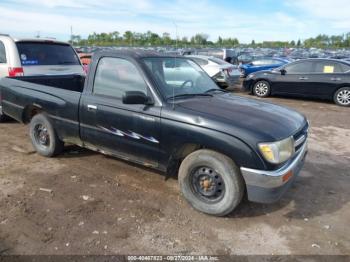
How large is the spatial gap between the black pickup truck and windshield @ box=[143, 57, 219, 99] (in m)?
0.02

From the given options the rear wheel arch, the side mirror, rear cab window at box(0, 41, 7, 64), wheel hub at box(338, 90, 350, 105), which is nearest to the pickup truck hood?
the side mirror

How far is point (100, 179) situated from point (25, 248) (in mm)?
1695

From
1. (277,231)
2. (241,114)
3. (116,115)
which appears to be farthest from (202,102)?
(277,231)

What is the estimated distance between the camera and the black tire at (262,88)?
42.5 feet

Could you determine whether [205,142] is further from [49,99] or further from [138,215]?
[49,99]

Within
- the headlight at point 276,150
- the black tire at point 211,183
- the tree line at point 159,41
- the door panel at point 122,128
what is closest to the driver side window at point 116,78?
the door panel at point 122,128

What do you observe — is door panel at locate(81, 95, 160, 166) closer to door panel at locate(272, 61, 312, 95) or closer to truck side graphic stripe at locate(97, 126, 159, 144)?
truck side graphic stripe at locate(97, 126, 159, 144)

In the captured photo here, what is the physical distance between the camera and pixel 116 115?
4.34m

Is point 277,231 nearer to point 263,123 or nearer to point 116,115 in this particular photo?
point 263,123

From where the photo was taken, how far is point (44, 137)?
554 cm

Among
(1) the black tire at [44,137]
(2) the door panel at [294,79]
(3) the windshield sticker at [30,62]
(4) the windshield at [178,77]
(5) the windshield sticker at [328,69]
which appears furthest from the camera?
(2) the door panel at [294,79]

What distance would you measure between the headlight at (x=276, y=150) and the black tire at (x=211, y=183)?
37 cm

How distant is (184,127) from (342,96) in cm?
944

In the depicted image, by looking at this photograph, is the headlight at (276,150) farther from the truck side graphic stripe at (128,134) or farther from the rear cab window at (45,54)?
the rear cab window at (45,54)
